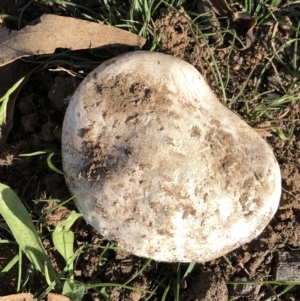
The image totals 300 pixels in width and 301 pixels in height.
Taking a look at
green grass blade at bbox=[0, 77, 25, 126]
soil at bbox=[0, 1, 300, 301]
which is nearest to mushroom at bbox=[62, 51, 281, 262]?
soil at bbox=[0, 1, 300, 301]

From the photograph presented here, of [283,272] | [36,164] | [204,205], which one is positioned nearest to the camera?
[204,205]

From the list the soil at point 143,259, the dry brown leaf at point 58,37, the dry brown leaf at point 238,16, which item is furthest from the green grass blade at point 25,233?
the dry brown leaf at point 238,16

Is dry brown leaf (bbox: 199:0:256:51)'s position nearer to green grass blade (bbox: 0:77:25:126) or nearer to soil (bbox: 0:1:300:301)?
soil (bbox: 0:1:300:301)

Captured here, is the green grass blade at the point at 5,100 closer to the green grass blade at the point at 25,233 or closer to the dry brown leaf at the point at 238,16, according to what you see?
the green grass blade at the point at 25,233

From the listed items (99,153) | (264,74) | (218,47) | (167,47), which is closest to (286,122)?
(264,74)

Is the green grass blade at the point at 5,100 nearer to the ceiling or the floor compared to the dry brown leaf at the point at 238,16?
nearer to the floor

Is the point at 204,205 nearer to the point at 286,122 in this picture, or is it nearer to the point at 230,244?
the point at 230,244
